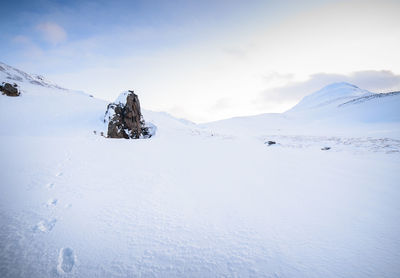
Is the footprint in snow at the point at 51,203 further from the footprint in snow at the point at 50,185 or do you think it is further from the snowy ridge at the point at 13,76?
the snowy ridge at the point at 13,76

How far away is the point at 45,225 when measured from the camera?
8.23 feet

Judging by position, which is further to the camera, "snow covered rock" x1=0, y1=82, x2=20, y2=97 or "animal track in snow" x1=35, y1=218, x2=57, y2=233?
"snow covered rock" x1=0, y1=82, x2=20, y2=97

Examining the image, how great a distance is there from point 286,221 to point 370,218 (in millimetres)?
1823

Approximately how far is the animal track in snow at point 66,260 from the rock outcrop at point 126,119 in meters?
12.6

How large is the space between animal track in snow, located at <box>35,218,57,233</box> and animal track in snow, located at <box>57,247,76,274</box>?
616 mm

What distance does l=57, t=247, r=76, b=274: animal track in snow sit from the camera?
1.86 metres

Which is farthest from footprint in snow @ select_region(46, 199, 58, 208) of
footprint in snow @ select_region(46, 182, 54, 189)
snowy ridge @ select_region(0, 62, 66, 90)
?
snowy ridge @ select_region(0, 62, 66, 90)

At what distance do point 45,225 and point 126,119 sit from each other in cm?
1296

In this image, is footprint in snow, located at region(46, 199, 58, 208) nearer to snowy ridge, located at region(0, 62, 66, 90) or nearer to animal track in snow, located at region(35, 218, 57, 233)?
animal track in snow, located at region(35, 218, 57, 233)

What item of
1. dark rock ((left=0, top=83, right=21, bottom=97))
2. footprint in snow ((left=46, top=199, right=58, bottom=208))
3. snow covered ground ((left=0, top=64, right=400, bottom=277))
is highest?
dark rock ((left=0, top=83, right=21, bottom=97))

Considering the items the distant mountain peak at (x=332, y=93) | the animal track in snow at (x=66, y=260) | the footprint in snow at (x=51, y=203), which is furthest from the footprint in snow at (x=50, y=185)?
the distant mountain peak at (x=332, y=93)

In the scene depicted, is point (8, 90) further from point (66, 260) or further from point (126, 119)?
point (66, 260)

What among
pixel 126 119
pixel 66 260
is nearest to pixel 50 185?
pixel 66 260

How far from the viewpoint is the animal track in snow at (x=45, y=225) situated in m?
2.41
